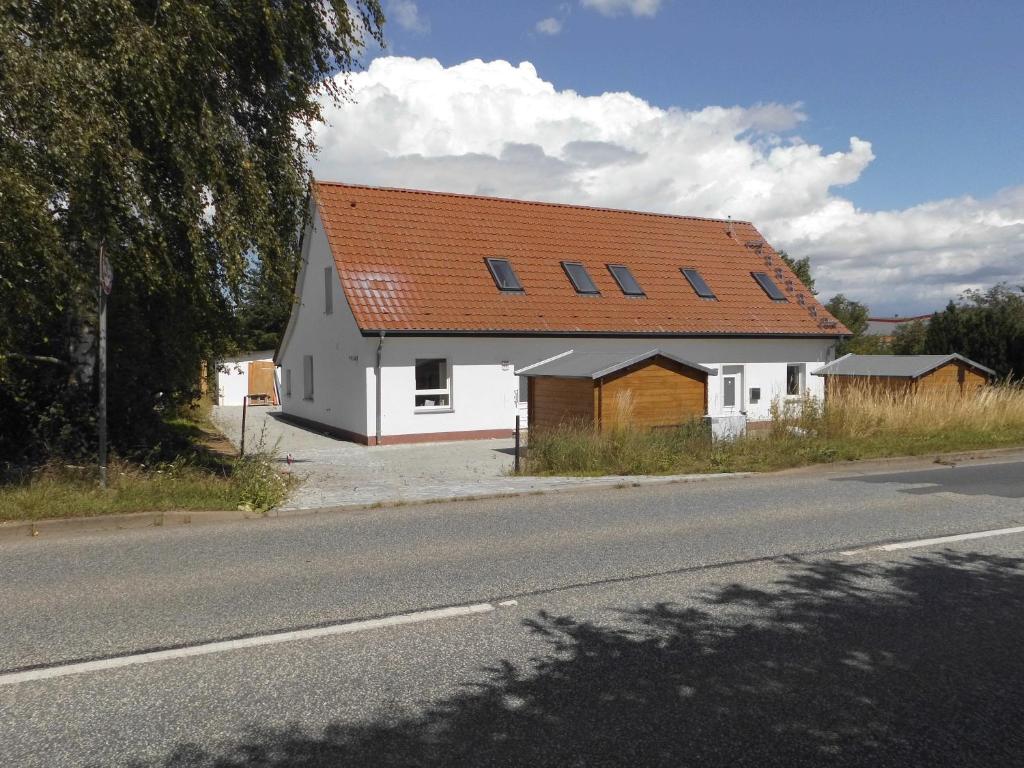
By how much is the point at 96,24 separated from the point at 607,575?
7.87 meters

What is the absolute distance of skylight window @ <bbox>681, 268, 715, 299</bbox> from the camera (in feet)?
81.9

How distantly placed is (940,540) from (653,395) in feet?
27.8

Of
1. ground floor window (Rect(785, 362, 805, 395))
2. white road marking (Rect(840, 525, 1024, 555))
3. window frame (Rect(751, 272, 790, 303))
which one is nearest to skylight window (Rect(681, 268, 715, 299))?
window frame (Rect(751, 272, 790, 303))

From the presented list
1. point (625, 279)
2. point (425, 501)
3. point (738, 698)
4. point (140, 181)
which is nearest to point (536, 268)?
point (625, 279)

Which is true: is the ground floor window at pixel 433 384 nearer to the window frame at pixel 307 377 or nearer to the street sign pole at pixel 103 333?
the window frame at pixel 307 377

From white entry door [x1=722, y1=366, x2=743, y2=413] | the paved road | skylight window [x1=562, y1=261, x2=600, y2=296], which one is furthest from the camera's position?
white entry door [x1=722, y1=366, x2=743, y2=413]

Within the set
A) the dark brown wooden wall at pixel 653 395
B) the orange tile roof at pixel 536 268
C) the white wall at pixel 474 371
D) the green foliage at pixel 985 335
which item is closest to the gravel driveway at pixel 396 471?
the white wall at pixel 474 371

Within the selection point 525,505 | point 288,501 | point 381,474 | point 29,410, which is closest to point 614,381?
point 381,474

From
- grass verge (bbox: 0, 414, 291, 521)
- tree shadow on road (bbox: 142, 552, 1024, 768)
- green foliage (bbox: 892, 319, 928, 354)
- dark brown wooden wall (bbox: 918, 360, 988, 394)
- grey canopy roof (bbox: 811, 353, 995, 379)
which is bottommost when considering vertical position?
tree shadow on road (bbox: 142, 552, 1024, 768)

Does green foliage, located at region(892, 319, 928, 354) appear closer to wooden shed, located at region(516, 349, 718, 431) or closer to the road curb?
the road curb

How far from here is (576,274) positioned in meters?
23.4

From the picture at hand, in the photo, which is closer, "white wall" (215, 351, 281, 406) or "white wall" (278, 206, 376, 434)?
"white wall" (278, 206, 376, 434)

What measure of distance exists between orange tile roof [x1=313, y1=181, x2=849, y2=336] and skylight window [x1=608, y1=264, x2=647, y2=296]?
0.66 ft

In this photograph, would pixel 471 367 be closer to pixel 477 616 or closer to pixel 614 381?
pixel 614 381
